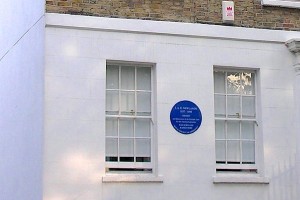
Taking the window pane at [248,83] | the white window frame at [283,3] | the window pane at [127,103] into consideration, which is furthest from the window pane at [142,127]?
the white window frame at [283,3]

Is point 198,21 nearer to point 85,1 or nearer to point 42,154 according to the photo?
point 85,1

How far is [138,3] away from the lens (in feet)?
40.8

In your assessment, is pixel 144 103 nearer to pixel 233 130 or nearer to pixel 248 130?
pixel 233 130

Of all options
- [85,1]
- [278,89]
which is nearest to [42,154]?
[85,1]

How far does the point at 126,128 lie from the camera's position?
40.1 ft

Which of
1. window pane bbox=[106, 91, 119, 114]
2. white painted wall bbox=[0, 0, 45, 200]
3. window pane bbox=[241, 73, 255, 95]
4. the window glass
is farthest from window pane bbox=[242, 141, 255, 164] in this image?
white painted wall bbox=[0, 0, 45, 200]

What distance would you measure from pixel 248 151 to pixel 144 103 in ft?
7.53

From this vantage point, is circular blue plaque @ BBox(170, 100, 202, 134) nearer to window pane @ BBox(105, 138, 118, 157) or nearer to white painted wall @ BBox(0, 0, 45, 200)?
Answer: window pane @ BBox(105, 138, 118, 157)

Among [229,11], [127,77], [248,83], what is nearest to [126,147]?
[127,77]

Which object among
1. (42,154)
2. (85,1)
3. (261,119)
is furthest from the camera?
(261,119)

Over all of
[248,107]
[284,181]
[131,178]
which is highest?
[248,107]

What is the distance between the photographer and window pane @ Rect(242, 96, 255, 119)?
13.0 meters

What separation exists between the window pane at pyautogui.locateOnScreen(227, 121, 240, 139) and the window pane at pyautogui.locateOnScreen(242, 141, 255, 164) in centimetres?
21

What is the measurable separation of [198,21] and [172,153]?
2.64 metres
